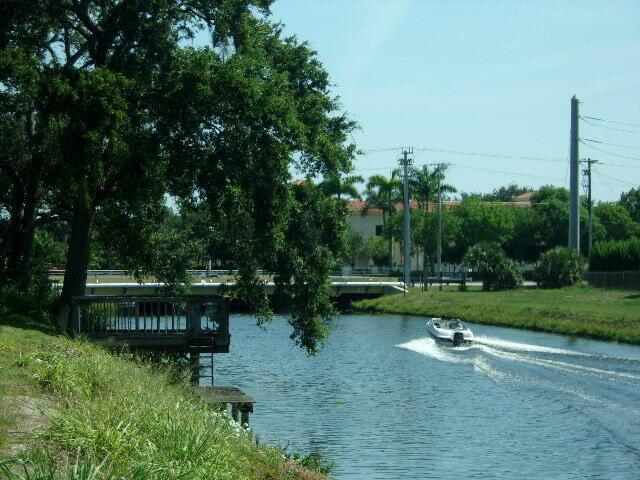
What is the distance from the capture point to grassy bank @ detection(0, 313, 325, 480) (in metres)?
9.73

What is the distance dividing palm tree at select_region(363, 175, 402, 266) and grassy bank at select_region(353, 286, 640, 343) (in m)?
31.7

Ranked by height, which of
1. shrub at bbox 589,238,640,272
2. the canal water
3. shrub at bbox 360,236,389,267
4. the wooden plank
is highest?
shrub at bbox 360,236,389,267

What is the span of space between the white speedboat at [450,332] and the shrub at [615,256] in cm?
3050

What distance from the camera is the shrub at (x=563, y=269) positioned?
8062cm

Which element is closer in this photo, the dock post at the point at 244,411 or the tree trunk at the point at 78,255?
the dock post at the point at 244,411

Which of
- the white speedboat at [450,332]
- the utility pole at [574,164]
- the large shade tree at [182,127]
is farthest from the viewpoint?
the utility pole at [574,164]

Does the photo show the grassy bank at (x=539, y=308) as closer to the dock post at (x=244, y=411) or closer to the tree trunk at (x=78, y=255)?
the tree trunk at (x=78, y=255)

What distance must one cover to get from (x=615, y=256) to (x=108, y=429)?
7528 centimetres

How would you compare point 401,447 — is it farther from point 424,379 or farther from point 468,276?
point 468,276

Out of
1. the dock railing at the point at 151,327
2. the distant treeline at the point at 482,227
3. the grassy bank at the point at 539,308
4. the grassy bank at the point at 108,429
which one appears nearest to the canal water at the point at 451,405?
the dock railing at the point at 151,327

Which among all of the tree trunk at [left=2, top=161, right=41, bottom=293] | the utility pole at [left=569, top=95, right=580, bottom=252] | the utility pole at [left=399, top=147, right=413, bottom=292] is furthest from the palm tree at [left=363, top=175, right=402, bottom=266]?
the tree trunk at [left=2, top=161, right=41, bottom=293]

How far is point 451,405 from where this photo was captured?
30.8 m

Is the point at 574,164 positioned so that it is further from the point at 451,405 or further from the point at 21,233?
the point at 21,233

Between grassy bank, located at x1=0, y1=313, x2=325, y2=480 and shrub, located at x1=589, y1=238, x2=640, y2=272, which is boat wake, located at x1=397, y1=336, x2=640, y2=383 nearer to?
grassy bank, located at x1=0, y1=313, x2=325, y2=480
